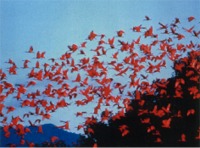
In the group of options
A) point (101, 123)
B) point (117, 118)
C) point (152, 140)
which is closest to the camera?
point (152, 140)

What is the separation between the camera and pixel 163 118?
68.6 feet

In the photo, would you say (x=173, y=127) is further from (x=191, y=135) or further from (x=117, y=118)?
(x=117, y=118)

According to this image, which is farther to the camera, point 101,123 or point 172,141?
point 101,123

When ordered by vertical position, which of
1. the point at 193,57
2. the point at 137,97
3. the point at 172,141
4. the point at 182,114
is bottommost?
the point at 172,141

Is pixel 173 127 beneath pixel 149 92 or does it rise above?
beneath

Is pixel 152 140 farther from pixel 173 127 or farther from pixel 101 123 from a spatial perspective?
pixel 101 123

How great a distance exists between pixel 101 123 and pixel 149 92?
383 centimetres

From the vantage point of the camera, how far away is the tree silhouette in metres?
19.9

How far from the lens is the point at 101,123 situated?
25953 millimetres

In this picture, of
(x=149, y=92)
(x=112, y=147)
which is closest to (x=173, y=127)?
(x=112, y=147)

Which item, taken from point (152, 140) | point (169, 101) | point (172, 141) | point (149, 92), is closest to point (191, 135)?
point (172, 141)

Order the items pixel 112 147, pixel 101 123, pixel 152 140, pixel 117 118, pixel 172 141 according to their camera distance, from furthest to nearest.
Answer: pixel 101 123, pixel 117 118, pixel 112 147, pixel 152 140, pixel 172 141

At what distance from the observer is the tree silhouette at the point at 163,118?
1991 cm

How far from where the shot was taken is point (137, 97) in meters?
24.8
